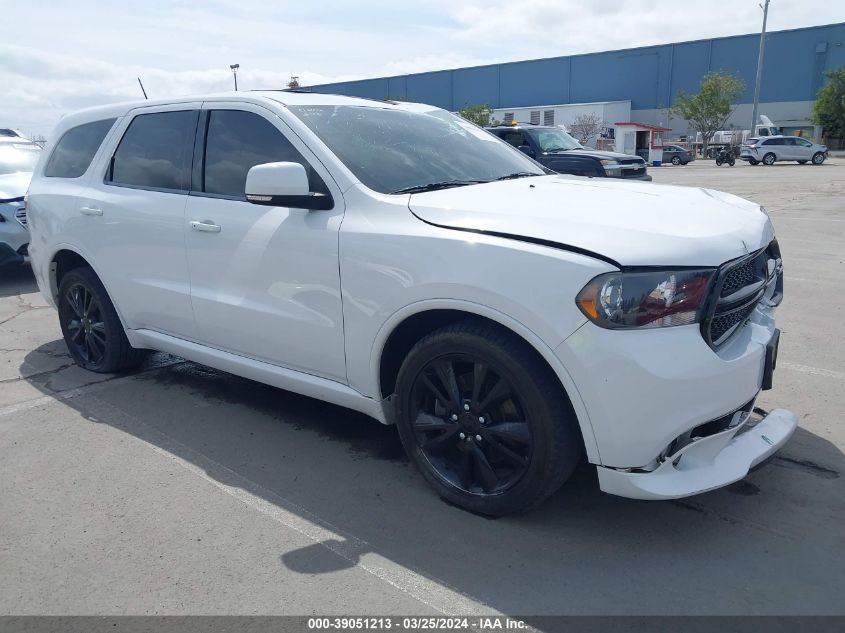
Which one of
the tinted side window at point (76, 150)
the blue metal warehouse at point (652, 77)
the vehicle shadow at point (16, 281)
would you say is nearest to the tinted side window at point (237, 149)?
the tinted side window at point (76, 150)

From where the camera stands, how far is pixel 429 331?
10.7 feet

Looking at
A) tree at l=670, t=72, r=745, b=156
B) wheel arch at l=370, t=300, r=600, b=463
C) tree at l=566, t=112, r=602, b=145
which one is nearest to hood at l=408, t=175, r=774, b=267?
wheel arch at l=370, t=300, r=600, b=463

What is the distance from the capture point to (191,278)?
4082mm

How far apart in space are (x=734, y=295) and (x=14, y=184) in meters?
8.93

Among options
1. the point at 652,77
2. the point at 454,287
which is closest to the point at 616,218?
the point at 454,287

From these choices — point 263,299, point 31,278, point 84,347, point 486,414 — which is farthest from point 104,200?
point 31,278

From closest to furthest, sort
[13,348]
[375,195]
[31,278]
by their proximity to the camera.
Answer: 1. [375,195]
2. [13,348]
3. [31,278]

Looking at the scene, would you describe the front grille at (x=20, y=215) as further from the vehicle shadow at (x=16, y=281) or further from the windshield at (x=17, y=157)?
the windshield at (x=17, y=157)

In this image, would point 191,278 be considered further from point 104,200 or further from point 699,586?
point 699,586

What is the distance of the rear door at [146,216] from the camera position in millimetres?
4195

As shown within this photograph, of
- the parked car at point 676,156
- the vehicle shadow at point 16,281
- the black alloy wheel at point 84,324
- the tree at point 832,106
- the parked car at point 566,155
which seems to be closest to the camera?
the black alloy wheel at point 84,324

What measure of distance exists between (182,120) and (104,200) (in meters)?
0.81

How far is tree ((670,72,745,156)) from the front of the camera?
176ft

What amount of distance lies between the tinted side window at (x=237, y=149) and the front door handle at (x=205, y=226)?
0.63ft
